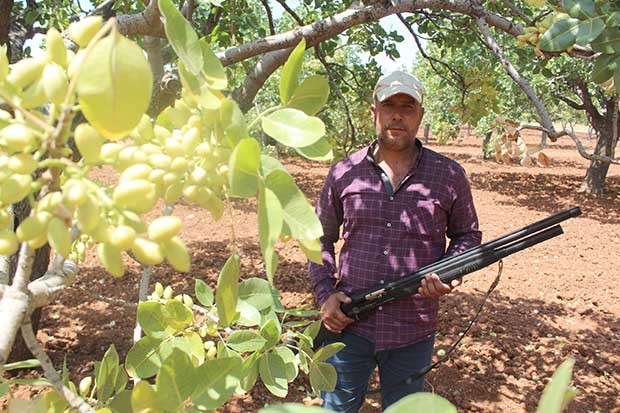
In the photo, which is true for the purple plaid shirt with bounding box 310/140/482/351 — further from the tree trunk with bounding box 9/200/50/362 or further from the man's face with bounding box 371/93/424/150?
the tree trunk with bounding box 9/200/50/362

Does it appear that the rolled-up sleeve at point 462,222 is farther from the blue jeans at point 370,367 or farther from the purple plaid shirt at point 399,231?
the blue jeans at point 370,367

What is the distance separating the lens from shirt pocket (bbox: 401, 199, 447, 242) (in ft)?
6.51

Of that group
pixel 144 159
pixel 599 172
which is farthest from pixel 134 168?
pixel 599 172

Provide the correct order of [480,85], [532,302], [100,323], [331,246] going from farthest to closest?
1. [532,302]
2. [100,323]
3. [480,85]
4. [331,246]

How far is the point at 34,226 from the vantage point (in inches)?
18.6

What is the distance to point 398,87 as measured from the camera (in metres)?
2.02

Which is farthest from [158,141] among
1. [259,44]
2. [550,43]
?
[259,44]

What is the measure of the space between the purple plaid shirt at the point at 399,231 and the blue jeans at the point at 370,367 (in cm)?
5

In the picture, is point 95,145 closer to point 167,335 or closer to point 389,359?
point 167,335

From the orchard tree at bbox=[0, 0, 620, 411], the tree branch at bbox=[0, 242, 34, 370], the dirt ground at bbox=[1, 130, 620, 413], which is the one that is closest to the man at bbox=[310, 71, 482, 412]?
the dirt ground at bbox=[1, 130, 620, 413]

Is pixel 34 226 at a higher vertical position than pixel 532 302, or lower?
higher

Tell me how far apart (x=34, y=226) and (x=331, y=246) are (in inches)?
69.9

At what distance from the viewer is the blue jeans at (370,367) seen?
6.79 feet

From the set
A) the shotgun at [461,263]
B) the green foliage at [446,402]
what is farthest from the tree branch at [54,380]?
the shotgun at [461,263]
